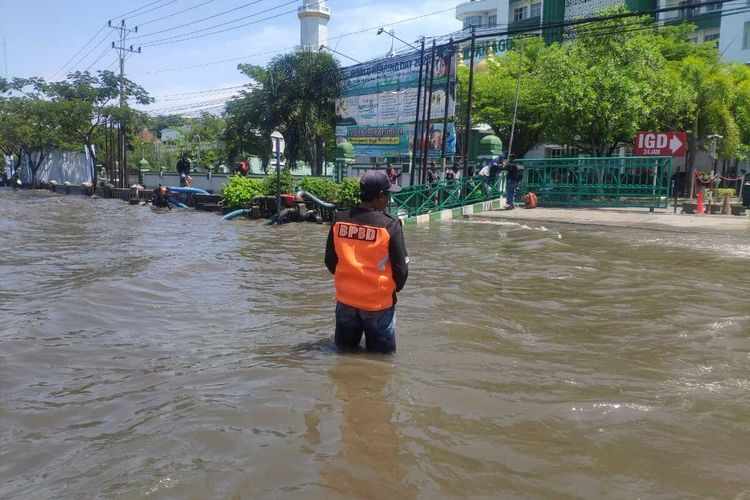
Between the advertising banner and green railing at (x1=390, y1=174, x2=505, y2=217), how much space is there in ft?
16.8

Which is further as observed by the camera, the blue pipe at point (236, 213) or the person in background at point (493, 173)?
the person in background at point (493, 173)

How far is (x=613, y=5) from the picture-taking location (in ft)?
134

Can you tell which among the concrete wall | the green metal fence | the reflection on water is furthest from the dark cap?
the concrete wall

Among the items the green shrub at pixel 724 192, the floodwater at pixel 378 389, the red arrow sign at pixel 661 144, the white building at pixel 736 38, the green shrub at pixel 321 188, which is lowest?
the floodwater at pixel 378 389

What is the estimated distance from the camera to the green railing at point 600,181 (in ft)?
61.9

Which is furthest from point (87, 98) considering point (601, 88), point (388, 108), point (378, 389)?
point (378, 389)

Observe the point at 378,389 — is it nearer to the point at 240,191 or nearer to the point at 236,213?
the point at 236,213

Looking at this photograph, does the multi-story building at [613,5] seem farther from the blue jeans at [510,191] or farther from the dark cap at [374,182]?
the dark cap at [374,182]

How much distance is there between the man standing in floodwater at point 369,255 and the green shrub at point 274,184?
16.2 metres

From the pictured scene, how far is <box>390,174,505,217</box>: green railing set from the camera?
18.0m

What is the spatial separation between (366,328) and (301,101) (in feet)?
95.7

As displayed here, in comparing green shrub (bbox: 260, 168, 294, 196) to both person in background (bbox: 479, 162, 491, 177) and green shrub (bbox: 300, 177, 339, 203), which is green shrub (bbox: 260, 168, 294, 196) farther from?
person in background (bbox: 479, 162, 491, 177)

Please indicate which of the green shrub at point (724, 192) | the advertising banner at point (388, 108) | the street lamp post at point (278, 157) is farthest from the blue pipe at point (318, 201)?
the green shrub at point (724, 192)

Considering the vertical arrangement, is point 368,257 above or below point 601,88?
below
